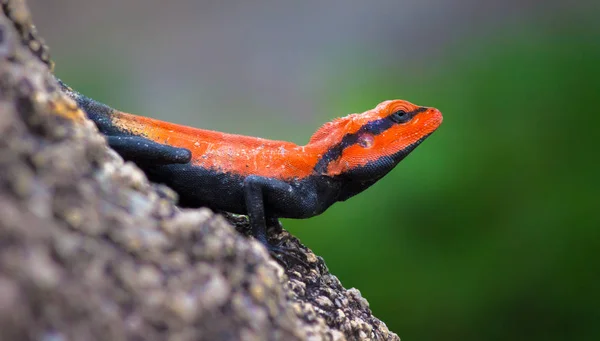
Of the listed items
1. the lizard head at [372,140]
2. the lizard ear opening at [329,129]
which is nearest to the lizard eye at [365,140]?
the lizard head at [372,140]

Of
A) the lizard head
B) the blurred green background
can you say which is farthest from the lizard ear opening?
the blurred green background

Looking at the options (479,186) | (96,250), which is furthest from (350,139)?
(479,186)

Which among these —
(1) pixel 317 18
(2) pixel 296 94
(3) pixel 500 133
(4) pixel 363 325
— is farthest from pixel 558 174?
(1) pixel 317 18

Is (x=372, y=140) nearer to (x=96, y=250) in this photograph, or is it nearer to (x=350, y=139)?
(x=350, y=139)

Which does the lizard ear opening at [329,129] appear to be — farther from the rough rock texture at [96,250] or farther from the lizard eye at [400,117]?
the rough rock texture at [96,250]

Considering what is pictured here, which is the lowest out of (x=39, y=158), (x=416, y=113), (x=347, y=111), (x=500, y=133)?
(x=39, y=158)

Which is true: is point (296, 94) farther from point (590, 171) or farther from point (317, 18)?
point (590, 171)

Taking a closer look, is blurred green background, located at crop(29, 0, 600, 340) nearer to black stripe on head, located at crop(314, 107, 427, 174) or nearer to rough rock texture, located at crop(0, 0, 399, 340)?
black stripe on head, located at crop(314, 107, 427, 174)

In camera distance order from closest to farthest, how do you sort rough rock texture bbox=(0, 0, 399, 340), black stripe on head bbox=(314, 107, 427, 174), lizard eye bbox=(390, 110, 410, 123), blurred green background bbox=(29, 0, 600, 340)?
rough rock texture bbox=(0, 0, 399, 340) → black stripe on head bbox=(314, 107, 427, 174) → lizard eye bbox=(390, 110, 410, 123) → blurred green background bbox=(29, 0, 600, 340)
